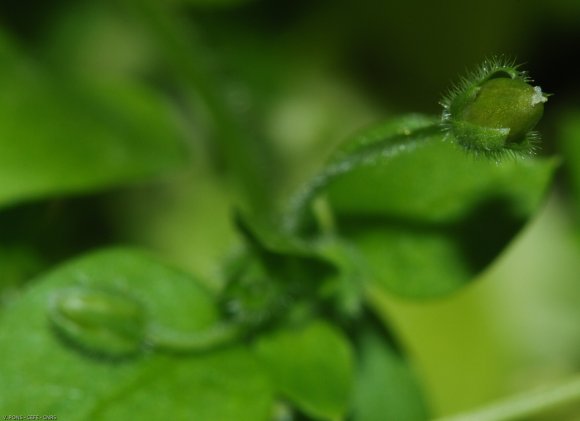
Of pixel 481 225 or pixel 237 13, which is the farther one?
pixel 237 13

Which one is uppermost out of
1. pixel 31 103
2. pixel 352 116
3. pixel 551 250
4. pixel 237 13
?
pixel 237 13

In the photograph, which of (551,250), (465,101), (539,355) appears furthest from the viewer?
(551,250)

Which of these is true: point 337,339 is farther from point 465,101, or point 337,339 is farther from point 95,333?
point 465,101

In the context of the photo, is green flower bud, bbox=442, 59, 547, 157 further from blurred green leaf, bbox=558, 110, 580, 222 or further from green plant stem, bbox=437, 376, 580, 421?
blurred green leaf, bbox=558, 110, 580, 222

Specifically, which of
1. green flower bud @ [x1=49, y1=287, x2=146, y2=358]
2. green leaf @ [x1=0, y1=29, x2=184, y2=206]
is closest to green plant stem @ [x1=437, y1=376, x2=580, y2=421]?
green flower bud @ [x1=49, y1=287, x2=146, y2=358]

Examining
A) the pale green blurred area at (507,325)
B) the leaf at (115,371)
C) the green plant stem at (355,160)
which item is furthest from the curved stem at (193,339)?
the pale green blurred area at (507,325)

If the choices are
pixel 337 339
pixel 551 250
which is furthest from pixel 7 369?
pixel 551 250

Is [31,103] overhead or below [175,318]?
overhead
